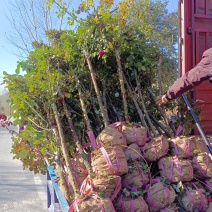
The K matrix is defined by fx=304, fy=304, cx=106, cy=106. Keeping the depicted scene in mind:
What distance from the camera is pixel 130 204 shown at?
2.01 metres

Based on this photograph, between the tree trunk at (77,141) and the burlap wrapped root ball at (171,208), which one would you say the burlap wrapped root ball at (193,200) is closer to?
the burlap wrapped root ball at (171,208)

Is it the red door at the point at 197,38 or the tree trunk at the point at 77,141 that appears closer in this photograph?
→ the tree trunk at the point at 77,141

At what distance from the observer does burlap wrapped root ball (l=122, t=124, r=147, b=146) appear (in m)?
2.42

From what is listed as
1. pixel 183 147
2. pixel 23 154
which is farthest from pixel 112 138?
pixel 23 154

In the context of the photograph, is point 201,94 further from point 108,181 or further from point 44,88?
point 108,181

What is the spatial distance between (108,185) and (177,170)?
609 mm

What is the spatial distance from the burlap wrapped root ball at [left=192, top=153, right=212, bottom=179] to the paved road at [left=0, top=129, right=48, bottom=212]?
3119 millimetres

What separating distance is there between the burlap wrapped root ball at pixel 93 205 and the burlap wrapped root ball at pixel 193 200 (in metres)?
0.70

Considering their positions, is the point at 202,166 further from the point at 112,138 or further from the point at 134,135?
the point at 112,138

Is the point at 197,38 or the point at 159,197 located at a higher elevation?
the point at 197,38

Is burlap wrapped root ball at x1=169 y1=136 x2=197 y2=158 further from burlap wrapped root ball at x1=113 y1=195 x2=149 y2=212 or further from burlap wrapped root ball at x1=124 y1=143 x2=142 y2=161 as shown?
burlap wrapped root ball at x1=113 y1=195 x2=149 y2=212

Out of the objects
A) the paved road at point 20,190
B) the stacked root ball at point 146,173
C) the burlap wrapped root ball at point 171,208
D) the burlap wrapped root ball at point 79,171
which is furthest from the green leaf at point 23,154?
the paved road at point 20,190

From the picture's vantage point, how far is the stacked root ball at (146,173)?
79.7 inches

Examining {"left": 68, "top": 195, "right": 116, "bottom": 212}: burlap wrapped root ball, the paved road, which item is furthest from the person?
the paved road
